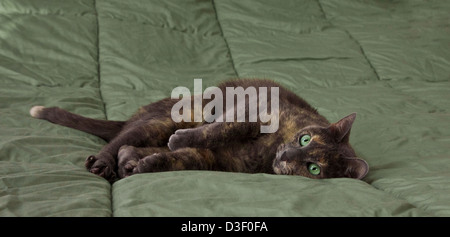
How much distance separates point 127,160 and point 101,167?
3.9 inches

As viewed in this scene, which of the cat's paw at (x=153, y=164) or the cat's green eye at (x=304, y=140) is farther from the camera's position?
the cat's green eye at (x=304, y=140)

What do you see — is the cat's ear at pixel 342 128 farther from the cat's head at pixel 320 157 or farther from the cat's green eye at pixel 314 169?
the cat's green eye at pixel 314 169

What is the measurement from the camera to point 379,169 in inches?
82.7

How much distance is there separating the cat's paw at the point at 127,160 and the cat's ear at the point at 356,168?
0.71 m

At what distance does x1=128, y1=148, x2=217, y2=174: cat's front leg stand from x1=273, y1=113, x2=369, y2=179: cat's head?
25cm

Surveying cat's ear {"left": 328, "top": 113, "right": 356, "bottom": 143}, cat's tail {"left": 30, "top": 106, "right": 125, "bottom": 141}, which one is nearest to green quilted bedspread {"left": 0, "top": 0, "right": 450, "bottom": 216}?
cat's tail {"left": 30, "top": 106, "right": 125, "bottom": 141}

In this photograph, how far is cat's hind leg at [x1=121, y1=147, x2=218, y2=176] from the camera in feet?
6.30

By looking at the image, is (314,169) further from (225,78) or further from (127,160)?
(225,78)

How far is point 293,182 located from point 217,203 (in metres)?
0.32

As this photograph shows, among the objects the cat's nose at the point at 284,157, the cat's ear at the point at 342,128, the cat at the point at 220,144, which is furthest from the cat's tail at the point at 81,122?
the cat's ear at the point at 342,128

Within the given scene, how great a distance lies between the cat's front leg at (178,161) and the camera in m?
1.92

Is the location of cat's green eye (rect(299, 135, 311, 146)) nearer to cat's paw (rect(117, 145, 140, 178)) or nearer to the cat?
the cat

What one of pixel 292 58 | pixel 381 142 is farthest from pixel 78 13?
pixel 381 142
